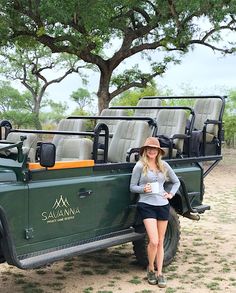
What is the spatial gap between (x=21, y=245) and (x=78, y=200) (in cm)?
75

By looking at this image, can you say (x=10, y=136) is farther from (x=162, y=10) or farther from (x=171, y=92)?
(x=171, y=92)

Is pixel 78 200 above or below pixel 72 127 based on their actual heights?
below

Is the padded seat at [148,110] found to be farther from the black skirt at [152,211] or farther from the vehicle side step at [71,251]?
the vehicle side step at [71,251]

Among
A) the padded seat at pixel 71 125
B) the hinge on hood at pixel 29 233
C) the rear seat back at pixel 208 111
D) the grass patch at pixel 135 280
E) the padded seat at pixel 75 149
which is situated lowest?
the grass patch at pixel 135 280

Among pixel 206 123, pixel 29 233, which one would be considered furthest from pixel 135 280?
pixel 206 123

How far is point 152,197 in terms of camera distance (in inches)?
224

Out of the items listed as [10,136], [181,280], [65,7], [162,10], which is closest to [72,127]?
[10,136]

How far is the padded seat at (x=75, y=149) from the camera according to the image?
227 inches

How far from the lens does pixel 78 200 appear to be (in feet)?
17.0

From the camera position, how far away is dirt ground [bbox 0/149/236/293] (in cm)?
565

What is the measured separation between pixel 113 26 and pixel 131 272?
13.8m

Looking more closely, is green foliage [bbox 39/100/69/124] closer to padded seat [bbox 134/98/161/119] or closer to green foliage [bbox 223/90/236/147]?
green foliage [bbox 223/90/236/147]

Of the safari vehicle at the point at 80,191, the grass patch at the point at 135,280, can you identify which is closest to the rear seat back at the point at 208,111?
the safari vehicle at the point at 80,191

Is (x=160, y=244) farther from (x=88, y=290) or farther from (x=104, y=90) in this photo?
(x=104, y=90)
